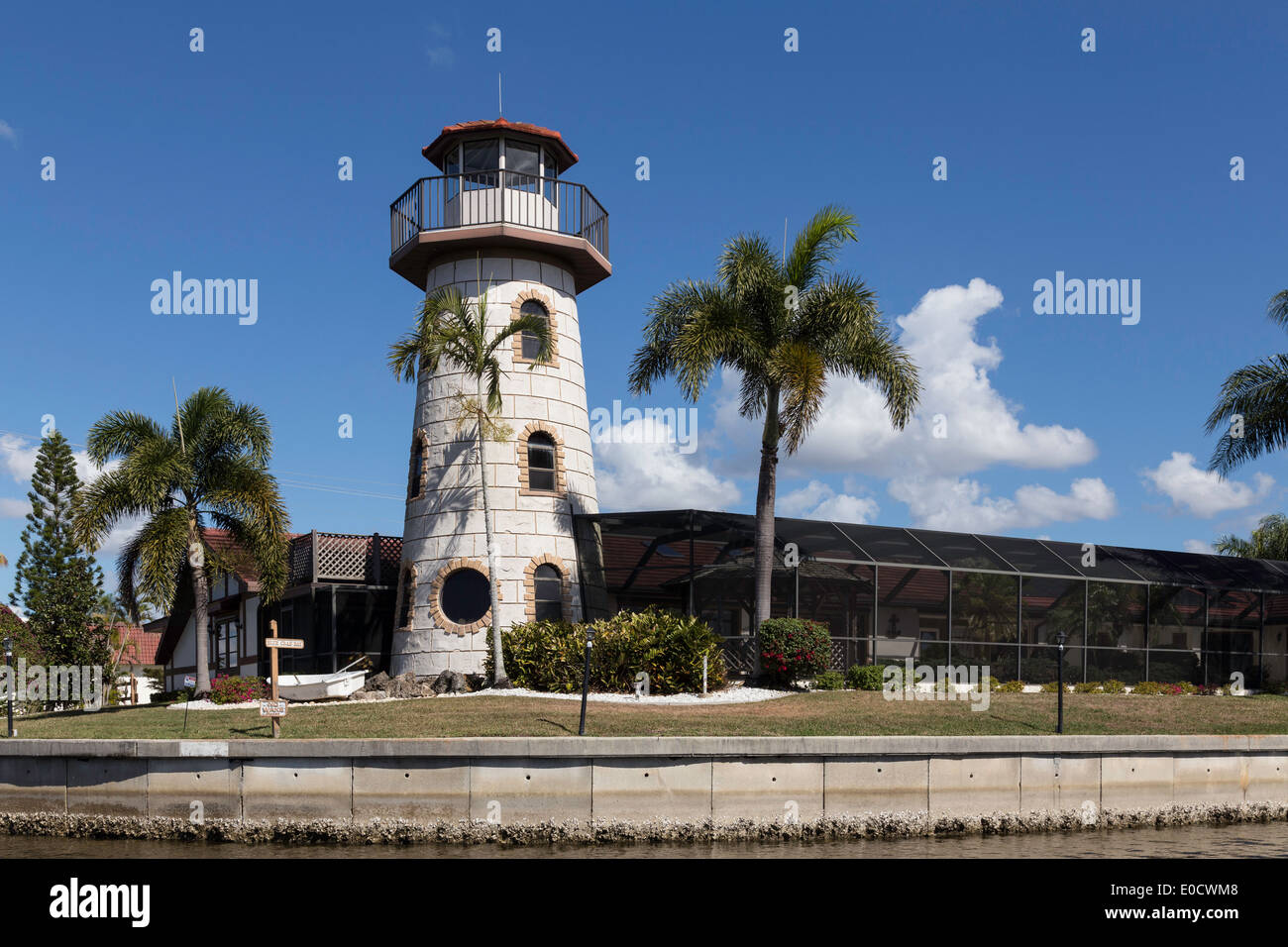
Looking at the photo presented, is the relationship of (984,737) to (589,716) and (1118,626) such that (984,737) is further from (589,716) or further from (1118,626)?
(1118,626)

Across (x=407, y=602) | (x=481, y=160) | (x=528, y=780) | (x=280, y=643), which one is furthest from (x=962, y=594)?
(x=280, y=643)

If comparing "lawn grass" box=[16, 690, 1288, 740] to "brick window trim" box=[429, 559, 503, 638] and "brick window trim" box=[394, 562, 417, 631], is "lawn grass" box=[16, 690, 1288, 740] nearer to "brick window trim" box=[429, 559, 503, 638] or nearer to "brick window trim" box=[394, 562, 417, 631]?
"brick window trim" box=[429, 559, 503, 638]

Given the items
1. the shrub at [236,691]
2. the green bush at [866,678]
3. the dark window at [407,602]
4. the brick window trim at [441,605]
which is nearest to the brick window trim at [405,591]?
the dark window at [407,602]

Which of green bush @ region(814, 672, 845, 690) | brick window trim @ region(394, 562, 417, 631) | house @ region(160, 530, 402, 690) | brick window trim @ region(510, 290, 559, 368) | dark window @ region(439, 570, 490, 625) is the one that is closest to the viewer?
green bush @ region(814, 672, 845, 690)

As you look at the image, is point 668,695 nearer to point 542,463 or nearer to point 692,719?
point 692,719

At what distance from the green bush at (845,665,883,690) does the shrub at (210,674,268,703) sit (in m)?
12.6

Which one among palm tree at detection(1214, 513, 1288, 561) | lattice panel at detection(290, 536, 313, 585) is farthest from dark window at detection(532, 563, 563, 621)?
palm tree at detection(1214, 513, 1288, 561)

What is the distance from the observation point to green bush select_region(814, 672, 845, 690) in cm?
2433

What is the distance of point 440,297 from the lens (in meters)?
26.4

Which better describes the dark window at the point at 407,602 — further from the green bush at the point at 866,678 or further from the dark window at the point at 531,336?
the green bush at the point at 866,678

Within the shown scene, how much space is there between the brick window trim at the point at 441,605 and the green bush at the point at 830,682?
7.42m

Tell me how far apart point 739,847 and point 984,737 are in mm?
4397

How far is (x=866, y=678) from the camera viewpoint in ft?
80.6

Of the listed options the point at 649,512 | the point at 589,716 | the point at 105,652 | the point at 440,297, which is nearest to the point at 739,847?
the point at 589,716
